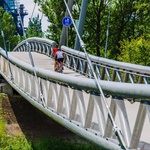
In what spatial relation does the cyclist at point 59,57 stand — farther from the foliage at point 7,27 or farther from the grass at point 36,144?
the foliage at point 7,27

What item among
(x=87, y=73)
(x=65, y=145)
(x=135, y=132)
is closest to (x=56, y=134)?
(x=65, y=145)

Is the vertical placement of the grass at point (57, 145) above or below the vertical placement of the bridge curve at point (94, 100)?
below

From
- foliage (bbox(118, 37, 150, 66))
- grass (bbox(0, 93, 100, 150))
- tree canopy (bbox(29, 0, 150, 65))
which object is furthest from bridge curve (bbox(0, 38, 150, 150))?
tree canopy (bbox(29, 0, 150, 65))

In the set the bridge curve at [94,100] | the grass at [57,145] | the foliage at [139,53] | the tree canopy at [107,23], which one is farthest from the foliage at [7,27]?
the bridge curve at [94,100]

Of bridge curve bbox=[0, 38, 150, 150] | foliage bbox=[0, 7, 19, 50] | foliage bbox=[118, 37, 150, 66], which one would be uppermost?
bridge curve bbox=[0, 38, 150, 150]

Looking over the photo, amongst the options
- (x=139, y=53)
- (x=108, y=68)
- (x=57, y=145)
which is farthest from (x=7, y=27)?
(x=108, y=68)

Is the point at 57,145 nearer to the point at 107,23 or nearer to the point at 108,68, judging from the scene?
the point at 108,68

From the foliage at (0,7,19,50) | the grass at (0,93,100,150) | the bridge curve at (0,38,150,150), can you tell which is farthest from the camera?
the foliage at (0,7,19,50)

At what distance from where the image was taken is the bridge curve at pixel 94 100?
695cm

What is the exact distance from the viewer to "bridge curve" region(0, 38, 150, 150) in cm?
A: 695

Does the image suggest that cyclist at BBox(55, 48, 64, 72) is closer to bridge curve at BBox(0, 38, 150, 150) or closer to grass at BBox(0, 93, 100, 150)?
bridge curve at BBox(0, 38, 150, 150)

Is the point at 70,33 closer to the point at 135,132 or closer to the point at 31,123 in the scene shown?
the point at 31,123

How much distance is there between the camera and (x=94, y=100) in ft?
27.3

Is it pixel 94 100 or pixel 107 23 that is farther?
pixel 107 23
